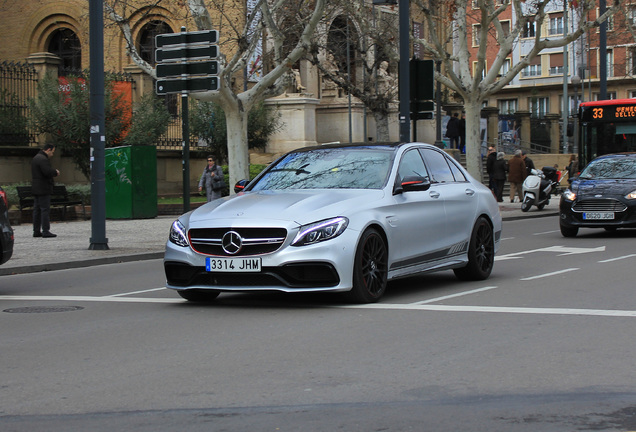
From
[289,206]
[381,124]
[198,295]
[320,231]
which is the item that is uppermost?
[381,124]

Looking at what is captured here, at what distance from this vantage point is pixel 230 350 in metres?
7.37

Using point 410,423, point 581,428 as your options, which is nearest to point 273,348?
point 410,423

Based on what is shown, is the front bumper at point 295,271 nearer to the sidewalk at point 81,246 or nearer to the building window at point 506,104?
the sidewalk at point 81,246

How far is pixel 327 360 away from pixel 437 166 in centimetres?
501

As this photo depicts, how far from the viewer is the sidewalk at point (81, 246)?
1489 cm

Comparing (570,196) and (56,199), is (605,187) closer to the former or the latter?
(570,196)

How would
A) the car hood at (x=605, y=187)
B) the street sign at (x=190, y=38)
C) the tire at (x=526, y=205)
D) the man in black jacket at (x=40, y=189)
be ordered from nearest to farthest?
the car hood at (x=605, y=187)
the street sign at (x=190, y=38)
the man in black jacket at (x=40, y=189)
the tire at (x=526, y=205)

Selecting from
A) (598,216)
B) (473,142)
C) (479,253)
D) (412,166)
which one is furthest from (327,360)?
(473,142)

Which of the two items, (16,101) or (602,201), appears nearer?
(602,201)

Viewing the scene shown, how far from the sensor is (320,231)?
912 cm

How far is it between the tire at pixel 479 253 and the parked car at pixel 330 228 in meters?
0.05

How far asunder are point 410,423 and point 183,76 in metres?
14.9

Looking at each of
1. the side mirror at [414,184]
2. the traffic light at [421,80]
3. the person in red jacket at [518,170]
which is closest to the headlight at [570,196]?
the traffic light at [421,80]

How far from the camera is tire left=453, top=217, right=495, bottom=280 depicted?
460 inches
